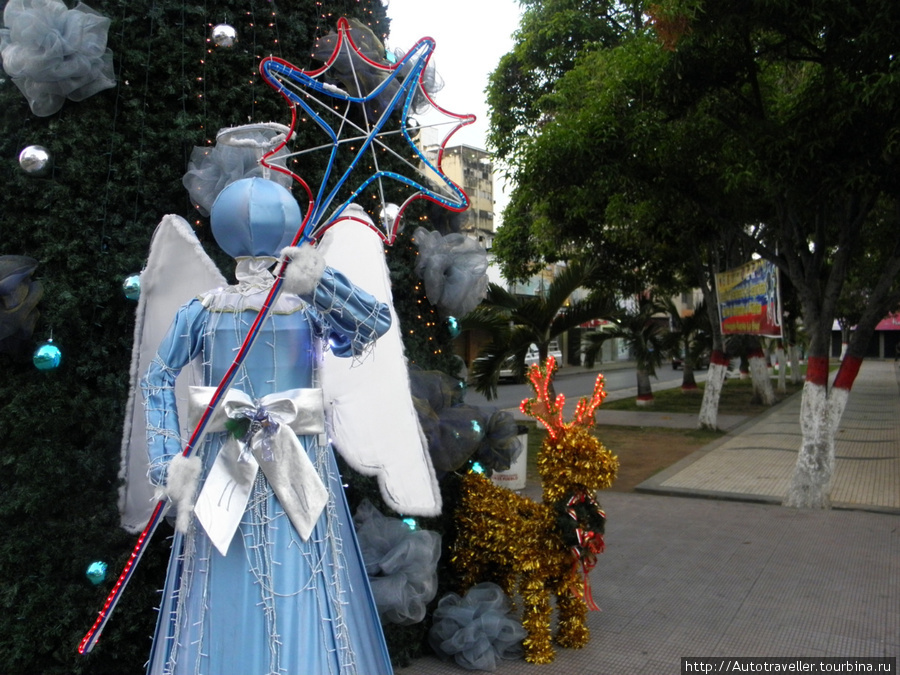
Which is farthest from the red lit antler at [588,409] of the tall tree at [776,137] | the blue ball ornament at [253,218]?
the tall tree at [776,137]

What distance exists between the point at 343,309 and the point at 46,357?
148cm

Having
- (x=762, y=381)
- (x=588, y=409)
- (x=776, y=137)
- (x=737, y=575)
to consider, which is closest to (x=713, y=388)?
(x=762, y=381)

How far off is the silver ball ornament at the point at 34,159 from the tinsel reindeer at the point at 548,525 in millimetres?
2466

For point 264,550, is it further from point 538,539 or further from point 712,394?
point 712,394

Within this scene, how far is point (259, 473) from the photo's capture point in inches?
90.9

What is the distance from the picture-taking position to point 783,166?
715cm

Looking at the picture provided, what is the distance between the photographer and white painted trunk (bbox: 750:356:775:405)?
19.1 meters

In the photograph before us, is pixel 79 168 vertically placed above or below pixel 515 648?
above

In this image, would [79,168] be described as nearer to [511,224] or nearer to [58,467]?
[58,467]

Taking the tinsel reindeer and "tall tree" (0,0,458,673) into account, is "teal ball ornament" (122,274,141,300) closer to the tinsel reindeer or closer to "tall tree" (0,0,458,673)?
"tall tree" (0,0,458,673)

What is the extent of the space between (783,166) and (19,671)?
→ 7057 millimetres

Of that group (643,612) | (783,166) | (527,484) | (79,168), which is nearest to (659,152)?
(783,166)

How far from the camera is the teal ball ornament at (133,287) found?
3.20m

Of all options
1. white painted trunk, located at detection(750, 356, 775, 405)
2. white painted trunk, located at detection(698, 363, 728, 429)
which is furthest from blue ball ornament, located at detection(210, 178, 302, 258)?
white painted trunk, located at detection(750, 356, 775, 405)
